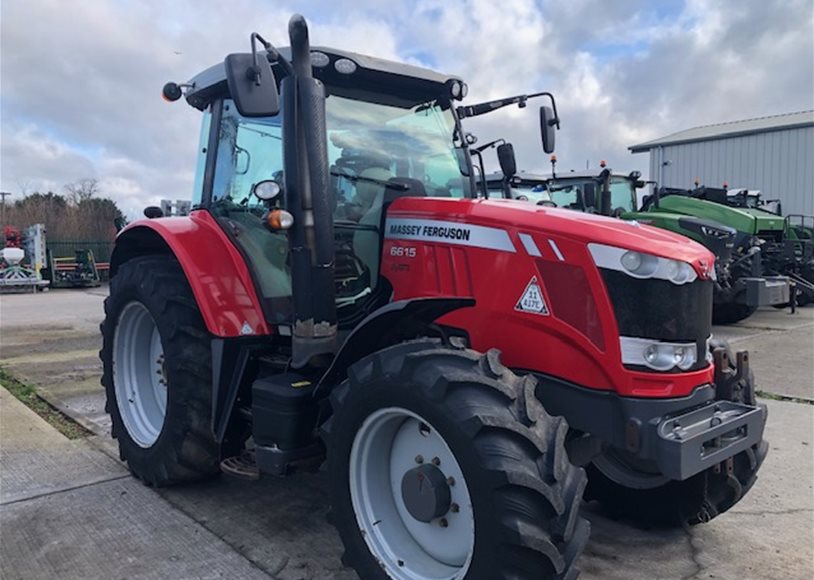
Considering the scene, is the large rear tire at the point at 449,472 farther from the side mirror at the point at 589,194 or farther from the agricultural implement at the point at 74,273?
the agricultural implement at the point at 74,273

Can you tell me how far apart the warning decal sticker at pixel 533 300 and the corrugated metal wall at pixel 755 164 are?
20.4 meters

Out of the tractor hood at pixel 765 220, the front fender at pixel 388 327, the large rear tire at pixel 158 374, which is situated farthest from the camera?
the tractor hood at pixel 765 220

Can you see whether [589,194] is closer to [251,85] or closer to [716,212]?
[716,212]

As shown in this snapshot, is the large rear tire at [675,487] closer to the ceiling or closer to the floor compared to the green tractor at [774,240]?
closer to the floor

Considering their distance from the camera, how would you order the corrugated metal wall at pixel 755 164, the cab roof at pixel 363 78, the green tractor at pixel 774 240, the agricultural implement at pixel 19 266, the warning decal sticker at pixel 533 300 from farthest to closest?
the corrugated metal wall at pixel 755 164, the agricultural implement at pixel 19 266, the green tractor at pixel 774 240, the cab roof at pixel 363 78, the warning decal sticker at pixel 533 300

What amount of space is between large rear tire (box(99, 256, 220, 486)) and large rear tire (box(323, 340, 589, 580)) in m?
1.17

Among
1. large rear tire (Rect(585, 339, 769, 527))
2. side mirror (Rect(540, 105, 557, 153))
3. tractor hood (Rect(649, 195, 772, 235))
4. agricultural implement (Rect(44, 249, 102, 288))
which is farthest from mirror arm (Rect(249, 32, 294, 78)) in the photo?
agricultural implement (Rect(44, 249, 102, 288))

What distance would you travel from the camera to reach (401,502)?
271 cm

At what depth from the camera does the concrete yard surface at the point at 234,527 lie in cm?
295

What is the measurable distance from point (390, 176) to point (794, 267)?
10401 mm

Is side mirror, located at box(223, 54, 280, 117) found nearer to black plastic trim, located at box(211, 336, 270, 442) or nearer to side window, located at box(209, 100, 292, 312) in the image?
side window, located at box(209, 100, 292, 312)

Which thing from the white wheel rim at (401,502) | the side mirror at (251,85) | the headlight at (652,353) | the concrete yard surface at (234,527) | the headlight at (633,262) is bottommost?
the concrete yard surface at (234,527)

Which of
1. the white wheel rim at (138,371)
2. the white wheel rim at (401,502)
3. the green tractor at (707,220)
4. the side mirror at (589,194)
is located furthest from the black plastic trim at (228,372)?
the side mirror at (589,194)

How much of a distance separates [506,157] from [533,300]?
5.17 ft
